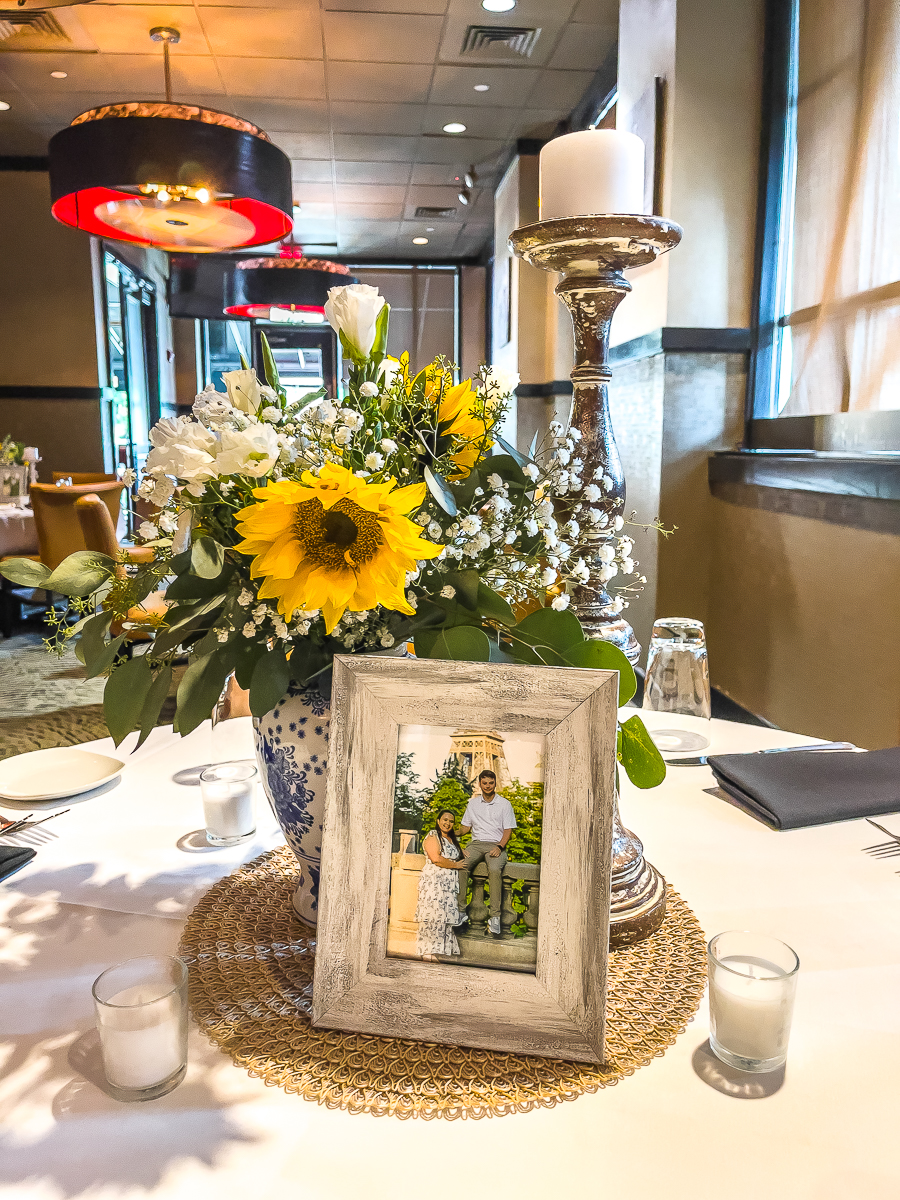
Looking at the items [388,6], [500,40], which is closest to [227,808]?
[388,6]

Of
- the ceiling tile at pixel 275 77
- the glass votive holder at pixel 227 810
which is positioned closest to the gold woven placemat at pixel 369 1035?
the glass votive holder at pixel 227 810

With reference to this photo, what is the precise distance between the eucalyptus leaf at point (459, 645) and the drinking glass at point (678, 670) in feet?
1.50

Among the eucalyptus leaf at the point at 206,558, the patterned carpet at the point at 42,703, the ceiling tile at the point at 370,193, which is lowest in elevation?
the patterned carpet at the point at 42,703

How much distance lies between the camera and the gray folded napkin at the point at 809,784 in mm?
954

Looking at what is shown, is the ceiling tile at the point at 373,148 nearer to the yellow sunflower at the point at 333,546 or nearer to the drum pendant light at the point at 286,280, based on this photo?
the drum pendant light at the point at 286,280

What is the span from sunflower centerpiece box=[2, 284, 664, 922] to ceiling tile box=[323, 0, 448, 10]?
13.6 feet

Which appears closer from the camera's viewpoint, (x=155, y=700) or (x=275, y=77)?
(x=155, y=700)

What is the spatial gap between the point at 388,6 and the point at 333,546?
4395 mm

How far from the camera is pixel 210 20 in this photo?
166 inches

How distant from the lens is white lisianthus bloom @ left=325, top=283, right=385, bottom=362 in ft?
2.12

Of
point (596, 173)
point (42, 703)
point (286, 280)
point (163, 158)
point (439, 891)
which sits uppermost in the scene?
point (286, 280)

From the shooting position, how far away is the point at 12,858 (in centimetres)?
87

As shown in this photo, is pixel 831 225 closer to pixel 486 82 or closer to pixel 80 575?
pixel 80 575

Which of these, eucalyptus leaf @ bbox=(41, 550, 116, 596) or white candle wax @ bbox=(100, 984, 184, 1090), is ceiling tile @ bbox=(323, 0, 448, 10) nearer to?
eucalyptus leaf @ bbox=(41, 550, 116, 596)
